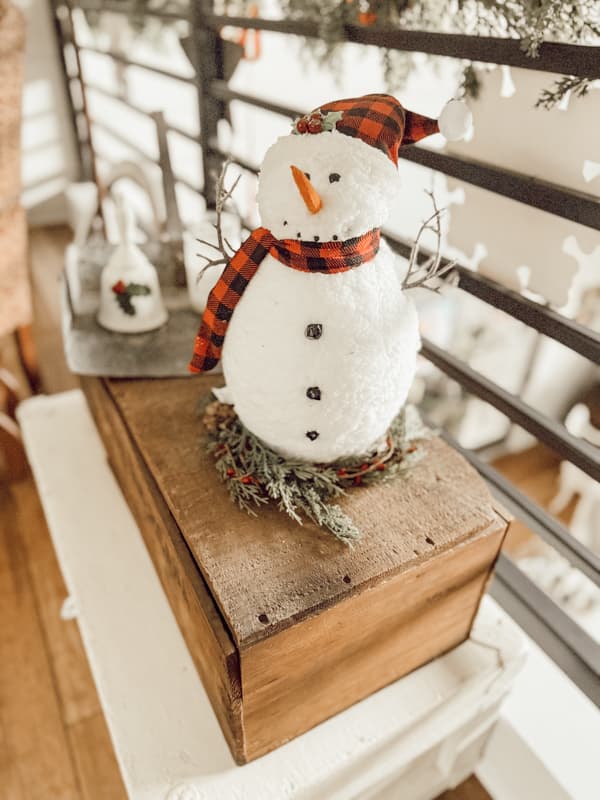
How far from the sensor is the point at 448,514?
2.10 ft

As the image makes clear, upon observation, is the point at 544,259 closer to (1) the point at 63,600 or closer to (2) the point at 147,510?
(2) the point at 147,510

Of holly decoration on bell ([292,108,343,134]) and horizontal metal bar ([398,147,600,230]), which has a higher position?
holly decoration on bell ([292,108,343,134])

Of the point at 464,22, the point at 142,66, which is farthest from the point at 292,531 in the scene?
the point at 142,66

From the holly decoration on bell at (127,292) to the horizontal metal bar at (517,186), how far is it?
404 mm

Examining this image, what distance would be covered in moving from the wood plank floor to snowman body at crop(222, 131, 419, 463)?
2.11ft

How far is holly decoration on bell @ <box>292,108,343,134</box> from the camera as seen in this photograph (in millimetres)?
498

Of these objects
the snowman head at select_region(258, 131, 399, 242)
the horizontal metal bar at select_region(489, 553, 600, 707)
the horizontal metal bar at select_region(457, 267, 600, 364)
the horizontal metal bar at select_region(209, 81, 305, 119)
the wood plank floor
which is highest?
the snowman head at select_region(258, 131, 399, 242)

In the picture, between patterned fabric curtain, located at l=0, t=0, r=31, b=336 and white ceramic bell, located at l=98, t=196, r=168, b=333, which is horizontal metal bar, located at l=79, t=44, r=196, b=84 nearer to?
patterned fabric curtain, located at l=0, t=0, r=31, b=336

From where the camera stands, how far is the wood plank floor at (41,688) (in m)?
0.89

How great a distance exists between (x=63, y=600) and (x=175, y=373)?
578 millimetres

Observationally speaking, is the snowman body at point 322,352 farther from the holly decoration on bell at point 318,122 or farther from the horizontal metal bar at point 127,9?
the horizontal metal bar at point 127,9

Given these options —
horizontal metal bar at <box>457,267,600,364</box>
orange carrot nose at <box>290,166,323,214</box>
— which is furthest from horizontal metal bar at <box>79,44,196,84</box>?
orange carrot nose at <box>290,166,323,214</box>

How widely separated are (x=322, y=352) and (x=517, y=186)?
30 centimetres

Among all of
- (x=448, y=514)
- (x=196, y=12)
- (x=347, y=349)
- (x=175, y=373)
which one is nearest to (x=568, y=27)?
(x=347, y=349)
